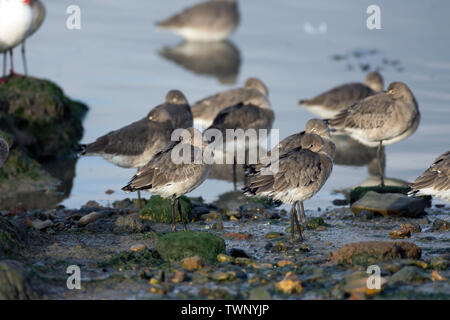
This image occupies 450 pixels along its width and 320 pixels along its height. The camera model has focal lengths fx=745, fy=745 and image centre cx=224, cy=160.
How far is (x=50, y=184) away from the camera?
1197cm

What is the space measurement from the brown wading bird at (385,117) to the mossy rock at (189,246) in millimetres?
4848

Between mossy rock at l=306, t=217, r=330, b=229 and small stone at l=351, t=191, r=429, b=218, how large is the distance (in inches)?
28.5

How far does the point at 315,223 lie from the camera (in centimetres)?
954

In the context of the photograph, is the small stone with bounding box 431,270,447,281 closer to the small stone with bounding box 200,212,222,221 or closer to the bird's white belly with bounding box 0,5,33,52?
the small stone with bounding box 200,212,222,221

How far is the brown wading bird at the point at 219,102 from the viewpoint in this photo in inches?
567

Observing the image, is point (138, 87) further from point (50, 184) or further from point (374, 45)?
point (374, 45)

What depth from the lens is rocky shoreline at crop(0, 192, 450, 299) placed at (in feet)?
22.6

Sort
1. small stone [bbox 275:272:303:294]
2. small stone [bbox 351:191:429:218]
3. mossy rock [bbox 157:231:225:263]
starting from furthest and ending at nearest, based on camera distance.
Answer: small stone [bbox 351:191:429:218] < mossy rock [bbox 157:231:225:263] < small stone [bbox 275:272:303:294]

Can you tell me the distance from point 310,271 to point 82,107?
9516 millimetres

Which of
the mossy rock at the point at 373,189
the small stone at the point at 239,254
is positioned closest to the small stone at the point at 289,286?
the small stone at the point at 239,254

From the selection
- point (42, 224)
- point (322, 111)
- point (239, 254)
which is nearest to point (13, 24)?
point (42, 224)

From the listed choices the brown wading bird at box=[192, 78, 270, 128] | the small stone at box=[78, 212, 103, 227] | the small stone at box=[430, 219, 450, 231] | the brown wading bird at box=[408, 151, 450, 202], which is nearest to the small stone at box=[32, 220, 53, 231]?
the small stone at box=[78, 212, 103, 227]

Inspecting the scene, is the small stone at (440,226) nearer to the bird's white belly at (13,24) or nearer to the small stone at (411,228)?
the small stone at (411,228)
